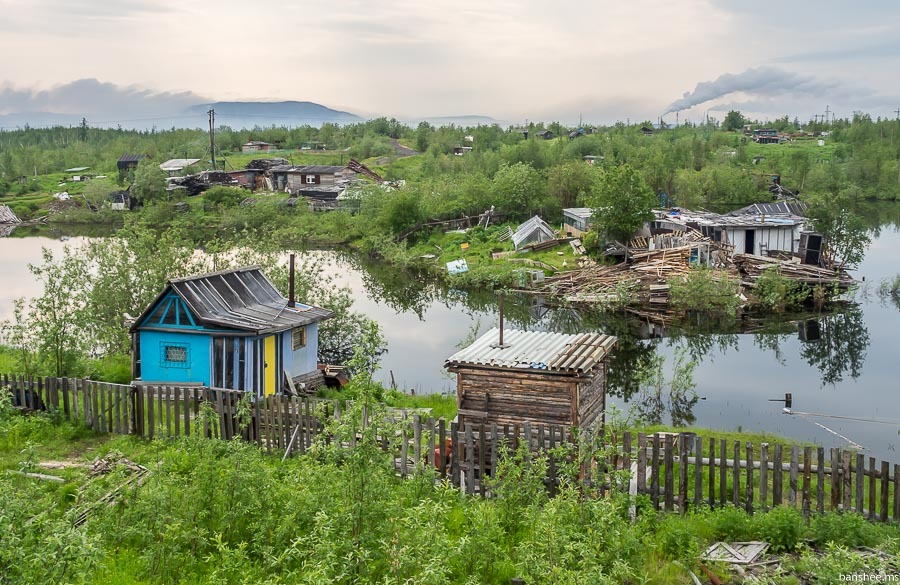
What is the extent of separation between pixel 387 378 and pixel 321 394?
276 inches

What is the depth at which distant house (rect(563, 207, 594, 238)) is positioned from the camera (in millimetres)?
54531

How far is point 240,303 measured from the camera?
21344mm

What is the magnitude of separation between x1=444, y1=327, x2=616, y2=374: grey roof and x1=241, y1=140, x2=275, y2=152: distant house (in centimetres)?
A: 12830

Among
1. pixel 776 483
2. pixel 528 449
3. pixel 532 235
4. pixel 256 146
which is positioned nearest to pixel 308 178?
pixel 256 146

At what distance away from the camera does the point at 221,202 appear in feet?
281

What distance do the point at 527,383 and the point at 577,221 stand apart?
4179cm

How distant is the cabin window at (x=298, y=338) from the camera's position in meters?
21.8

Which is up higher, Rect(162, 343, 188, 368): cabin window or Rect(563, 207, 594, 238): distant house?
Rect(563, 207, 594, 238): distant house

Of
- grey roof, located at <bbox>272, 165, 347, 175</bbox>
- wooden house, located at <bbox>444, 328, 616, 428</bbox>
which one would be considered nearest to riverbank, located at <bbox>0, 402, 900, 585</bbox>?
wooden house, located at <bbox>444, 328, 616, 428</bbox>

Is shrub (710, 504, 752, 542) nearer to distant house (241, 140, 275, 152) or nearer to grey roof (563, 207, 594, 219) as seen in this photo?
grey roof (563, 207, 594, 219)

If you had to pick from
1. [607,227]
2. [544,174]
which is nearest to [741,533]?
[607,227]

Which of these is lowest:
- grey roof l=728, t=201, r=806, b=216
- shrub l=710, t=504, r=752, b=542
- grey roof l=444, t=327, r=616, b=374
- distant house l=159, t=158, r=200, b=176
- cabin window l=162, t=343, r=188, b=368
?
shrub l=710, t=504, r=752, b=542

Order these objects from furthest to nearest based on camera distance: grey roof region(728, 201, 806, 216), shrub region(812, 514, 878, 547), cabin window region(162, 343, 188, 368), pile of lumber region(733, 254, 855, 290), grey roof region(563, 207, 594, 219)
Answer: grey roof region(728, 201, 806, 216)
grey roof region(563, 207, 594, 219)
pile of lumber region(733, 254, 855, 290)
cabin window region(162, 343, 188, 368)
shrub region(812, 514, 878, 547)

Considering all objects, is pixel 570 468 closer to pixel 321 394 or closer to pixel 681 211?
pixel 321 394
